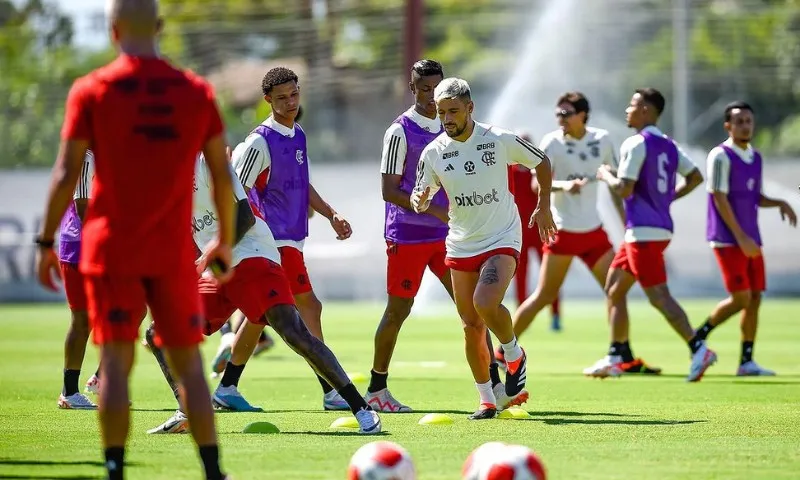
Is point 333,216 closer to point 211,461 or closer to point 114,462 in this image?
point 211,461

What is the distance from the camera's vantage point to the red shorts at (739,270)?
14203 millimetres

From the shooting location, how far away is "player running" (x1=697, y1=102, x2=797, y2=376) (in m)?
14.1

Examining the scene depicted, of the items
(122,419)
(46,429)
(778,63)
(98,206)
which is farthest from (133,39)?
(778,63)

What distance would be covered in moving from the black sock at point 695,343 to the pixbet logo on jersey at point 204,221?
16.6 feet

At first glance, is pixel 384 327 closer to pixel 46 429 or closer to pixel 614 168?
pixel 46 429

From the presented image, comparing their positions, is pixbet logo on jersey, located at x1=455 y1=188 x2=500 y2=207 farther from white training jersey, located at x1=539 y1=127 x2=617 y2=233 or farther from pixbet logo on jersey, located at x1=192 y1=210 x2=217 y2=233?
white training jersey, located at x1=539 y1=127 x2=617 y2=233

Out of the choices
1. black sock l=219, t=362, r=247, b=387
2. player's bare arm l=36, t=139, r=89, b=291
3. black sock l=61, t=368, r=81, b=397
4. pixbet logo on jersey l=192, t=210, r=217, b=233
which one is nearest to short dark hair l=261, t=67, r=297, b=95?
pixbet logo on jersey l=192, t=210, r=217, b=233

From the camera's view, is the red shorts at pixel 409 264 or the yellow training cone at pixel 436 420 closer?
the yellow training cone at pixel 436 420

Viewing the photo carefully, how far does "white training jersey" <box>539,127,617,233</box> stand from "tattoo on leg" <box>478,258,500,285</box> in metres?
4.66

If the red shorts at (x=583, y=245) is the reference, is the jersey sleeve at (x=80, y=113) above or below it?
above

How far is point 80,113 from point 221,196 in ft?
2.36

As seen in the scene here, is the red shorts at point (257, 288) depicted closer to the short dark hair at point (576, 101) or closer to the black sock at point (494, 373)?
the black sock at point (494, 373)

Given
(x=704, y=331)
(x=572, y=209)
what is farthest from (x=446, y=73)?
(x=704, y=331)

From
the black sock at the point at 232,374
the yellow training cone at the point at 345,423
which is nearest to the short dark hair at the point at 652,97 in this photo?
the black sock at the point at 232,374
